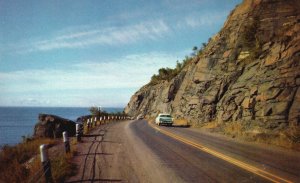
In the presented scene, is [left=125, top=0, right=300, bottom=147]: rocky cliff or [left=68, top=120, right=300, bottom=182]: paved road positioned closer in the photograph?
[left=68, top=120, right=300, bottom=182]: paved road

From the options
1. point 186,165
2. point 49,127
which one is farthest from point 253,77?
point 49,127

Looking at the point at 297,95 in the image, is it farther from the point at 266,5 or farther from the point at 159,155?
the point at 266,5

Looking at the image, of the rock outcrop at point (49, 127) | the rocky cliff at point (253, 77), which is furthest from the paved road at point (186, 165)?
the rock outcrop at point (49, 127)

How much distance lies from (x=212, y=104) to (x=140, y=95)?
57954 millimetres

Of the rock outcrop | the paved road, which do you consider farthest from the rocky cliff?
the rock outcrop

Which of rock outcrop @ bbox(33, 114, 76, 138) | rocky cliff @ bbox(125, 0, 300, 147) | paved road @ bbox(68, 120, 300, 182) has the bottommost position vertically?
paved road @ bbox(68, 120, 300, 182)

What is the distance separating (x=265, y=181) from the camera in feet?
23.7

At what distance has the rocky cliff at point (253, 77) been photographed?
57.8ft

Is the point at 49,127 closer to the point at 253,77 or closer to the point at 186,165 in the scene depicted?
the point at 186,165

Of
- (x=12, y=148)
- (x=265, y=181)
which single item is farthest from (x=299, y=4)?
(x=12, y=148)

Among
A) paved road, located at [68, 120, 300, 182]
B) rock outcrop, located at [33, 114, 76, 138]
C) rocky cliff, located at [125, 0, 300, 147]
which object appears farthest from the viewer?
rock outcrop, located at [33, 114, 76, 138]

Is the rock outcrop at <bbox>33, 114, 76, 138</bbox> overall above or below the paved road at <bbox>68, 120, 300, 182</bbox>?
above

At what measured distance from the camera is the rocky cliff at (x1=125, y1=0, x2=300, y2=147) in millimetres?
17609

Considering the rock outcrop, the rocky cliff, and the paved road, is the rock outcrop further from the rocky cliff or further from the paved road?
the rocky cliff
